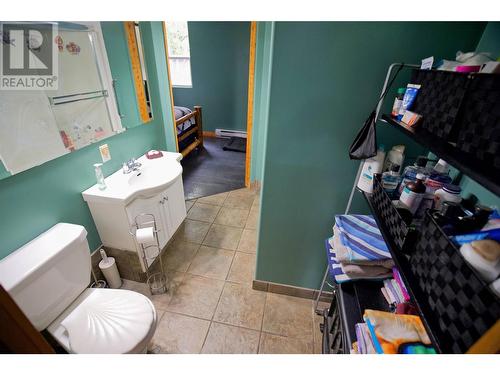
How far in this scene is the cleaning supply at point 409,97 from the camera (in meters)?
0.86

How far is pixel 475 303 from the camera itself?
47cm

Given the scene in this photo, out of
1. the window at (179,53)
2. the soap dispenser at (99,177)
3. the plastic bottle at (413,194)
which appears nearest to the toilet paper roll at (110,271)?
the soap dispenser at (99,177)

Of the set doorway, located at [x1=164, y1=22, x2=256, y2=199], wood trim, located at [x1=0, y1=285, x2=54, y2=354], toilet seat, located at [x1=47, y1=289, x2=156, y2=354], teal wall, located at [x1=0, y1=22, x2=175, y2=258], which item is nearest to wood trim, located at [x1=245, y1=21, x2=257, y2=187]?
doorway, located at [x1=164, y1=22, x2=256, y2=199]

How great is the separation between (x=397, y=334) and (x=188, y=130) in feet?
12.6

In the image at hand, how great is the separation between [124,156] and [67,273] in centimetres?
107

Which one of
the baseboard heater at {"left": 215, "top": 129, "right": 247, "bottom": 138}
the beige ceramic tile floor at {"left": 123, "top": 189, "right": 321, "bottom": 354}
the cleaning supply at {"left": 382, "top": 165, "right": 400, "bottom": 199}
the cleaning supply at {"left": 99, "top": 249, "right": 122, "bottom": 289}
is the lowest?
the beige ceramic tile floor at {"left": 123, "top": 189, "right": 321, "bottom": 354}

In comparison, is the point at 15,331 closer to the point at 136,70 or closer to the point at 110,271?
the point at 110,271

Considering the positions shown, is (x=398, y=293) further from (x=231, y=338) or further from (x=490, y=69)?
(x=231, y=338)

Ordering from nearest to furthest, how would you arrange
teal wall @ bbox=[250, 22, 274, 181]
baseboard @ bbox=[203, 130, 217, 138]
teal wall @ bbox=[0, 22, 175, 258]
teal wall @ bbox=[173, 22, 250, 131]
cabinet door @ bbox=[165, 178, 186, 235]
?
teal wall @ bbox=[0, 22, 175, 258] → cabinet door @ bbox=[165, 178, 186, 235] → teal wall @ bbox=[250, 22, 274, 181] → teal wall @ bbox=[173, 22, 250, 131] → baseboard @ bbox=[203, 130, 217, 138]

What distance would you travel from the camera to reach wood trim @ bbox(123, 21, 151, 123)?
1.78 meters

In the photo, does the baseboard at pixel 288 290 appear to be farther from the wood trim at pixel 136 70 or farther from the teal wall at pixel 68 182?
the wood trim at pixel 136 70

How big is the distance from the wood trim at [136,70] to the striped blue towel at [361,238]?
1.92 meters

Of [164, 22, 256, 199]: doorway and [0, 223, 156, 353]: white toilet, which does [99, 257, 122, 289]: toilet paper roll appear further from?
Answer: [164, 22, 256, 199]: doorway

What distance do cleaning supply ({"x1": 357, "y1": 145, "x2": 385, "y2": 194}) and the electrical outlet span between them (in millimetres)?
1827
